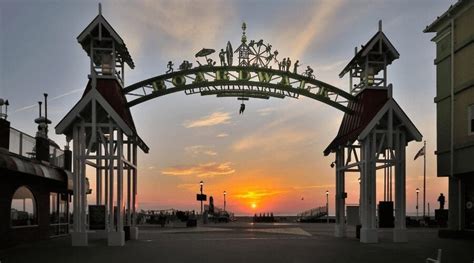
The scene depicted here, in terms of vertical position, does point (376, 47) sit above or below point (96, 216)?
above

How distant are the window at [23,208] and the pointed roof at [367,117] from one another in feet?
51.7

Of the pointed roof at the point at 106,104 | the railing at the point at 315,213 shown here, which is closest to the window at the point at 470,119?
the pointed roof at the point at 106,104

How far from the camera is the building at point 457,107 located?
1174 inches

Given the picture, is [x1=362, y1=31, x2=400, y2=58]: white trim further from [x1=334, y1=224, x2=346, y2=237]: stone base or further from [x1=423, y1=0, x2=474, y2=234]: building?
[x1=334, y1=224, x2=346, y2=237]: stone base

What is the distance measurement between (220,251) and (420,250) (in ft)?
25.6

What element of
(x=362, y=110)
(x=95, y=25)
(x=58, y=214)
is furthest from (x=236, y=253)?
(x=58, y=214)

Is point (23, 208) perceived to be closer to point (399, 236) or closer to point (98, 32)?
point (98, 32)

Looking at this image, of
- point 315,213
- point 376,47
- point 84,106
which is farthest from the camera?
point 315,213

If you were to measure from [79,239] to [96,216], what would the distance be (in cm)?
162

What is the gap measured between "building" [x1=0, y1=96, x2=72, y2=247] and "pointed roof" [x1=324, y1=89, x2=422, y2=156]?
15.1m

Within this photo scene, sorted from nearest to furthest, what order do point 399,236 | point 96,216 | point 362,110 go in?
point 96,216 → point 399,236 → point 362,110

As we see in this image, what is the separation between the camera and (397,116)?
1032 inches

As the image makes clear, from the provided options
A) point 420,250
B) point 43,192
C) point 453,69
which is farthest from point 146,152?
point 453,69

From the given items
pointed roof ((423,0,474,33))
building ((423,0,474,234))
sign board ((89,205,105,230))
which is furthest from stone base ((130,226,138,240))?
pointed roof ((423,0,474,33))
